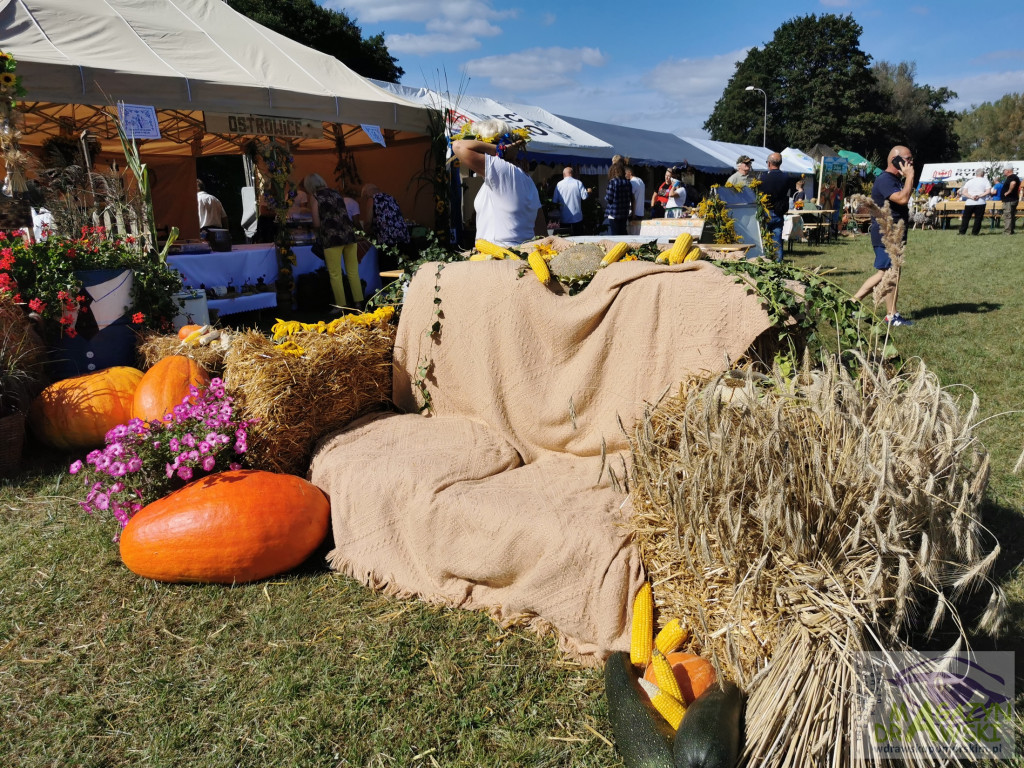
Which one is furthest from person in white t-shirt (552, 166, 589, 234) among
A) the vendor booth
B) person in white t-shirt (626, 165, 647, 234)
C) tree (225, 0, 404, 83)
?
tree (225, 0, 404, 83)

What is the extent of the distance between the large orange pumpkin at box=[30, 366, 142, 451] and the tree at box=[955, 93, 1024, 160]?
263 ft

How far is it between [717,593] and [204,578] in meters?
2.26

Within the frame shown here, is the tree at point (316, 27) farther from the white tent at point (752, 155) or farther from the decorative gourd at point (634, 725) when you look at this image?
the decorative gourd at point (634, 725)

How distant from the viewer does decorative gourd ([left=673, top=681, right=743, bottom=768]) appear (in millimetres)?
1771

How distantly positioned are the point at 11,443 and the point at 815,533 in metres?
4.61

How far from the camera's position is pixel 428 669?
98.3 inches

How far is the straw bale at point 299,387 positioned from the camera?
355cm

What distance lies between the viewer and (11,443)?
164 inches

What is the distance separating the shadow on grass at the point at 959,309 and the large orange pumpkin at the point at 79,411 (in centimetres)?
831

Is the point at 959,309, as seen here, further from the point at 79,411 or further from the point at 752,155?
the point at 752,155

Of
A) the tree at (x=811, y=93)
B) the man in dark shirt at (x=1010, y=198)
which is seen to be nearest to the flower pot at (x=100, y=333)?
the man in dark shirt at (x=1010, y=198)

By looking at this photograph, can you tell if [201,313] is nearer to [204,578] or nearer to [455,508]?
[204,578]

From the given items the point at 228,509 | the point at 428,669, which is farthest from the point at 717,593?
the point at 228,509

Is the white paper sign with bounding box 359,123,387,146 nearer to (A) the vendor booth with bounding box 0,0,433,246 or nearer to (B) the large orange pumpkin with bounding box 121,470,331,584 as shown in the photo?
(A) the vendor booth with bounding box 0,0,433,246
